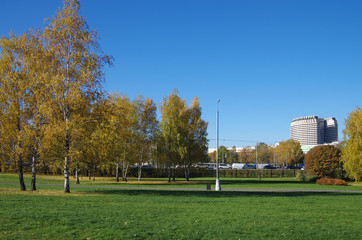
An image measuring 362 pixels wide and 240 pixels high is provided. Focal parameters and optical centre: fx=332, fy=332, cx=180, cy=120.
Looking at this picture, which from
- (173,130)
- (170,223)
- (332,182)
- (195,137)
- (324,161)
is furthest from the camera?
(324,161)

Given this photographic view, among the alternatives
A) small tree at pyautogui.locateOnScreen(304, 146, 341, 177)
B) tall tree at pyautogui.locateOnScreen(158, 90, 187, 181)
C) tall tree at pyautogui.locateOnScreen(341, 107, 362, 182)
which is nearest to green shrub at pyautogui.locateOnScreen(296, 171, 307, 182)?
small tree at pyautogui.locateOnScreen(304, 146, 341, 177)

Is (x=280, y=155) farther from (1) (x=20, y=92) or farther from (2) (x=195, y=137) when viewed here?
(1) (x=20, y=92)

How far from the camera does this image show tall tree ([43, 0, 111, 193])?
2202 centimetres

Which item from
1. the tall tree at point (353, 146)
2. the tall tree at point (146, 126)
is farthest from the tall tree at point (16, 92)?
the tall tree at point (353, 146)

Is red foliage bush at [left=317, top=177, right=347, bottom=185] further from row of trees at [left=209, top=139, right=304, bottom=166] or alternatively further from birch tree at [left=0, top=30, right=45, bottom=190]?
row of trees at [left=209, top=139, right=304, bottom=166]

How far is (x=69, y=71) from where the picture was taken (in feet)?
77.2

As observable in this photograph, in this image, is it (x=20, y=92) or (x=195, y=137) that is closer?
(x=20, y=92)

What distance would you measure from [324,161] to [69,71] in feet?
146

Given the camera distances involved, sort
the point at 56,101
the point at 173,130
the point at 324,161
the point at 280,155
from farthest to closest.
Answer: the point at 280,155 < the point at 324,161 < the point at 173,130 < the point at 56,101

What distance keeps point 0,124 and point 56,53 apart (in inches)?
254

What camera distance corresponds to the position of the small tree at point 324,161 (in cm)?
5331

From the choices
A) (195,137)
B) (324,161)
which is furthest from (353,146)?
(195,137)

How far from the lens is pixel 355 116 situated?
47969mm

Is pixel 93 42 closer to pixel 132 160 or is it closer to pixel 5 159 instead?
pixel 5 159
